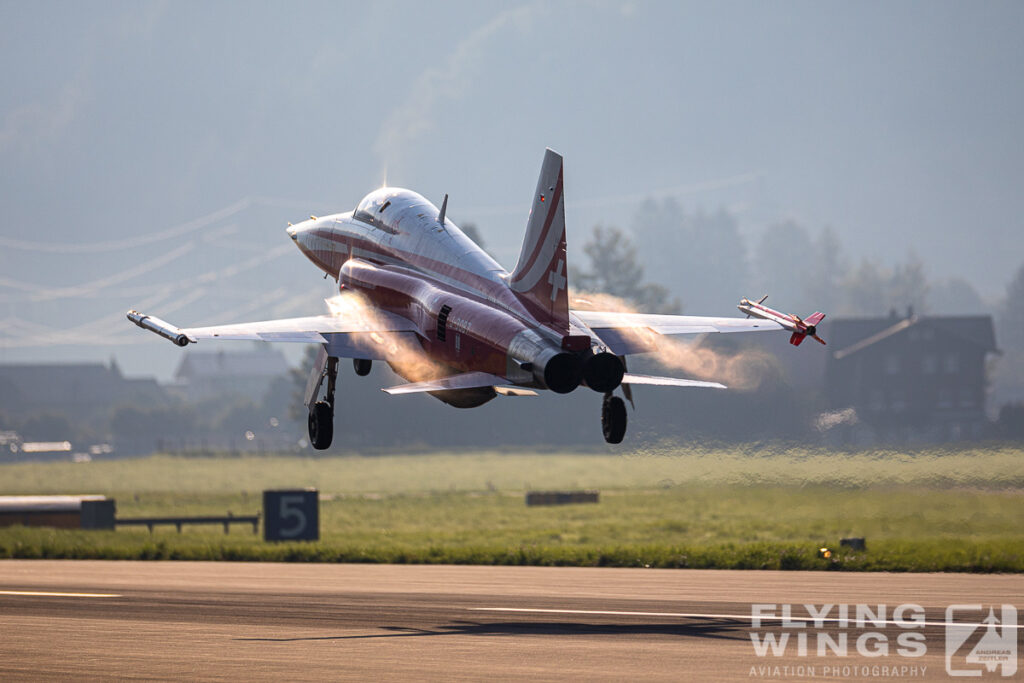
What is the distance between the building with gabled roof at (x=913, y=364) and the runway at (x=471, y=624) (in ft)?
279

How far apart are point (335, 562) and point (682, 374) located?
22497 mm

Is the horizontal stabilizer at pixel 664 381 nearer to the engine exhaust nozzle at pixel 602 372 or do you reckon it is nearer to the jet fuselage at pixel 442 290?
the engine exhaust nozzle at pixel 602 372

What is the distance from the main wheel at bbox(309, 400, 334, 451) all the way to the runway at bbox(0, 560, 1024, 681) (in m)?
4.57

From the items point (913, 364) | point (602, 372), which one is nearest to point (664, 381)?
point (602, 372)

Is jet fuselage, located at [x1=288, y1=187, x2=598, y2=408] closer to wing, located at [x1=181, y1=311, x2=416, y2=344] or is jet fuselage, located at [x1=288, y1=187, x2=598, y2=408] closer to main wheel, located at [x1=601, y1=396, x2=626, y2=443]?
wing, located at [x1=181, y1=311, x2=416, y2=344]

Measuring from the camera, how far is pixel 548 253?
29297 millimetres

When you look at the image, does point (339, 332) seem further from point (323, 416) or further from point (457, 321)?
point (457, 321)

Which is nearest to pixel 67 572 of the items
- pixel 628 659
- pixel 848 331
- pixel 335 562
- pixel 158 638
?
pixel 335 562

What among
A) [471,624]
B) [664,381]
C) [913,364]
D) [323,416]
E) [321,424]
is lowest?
[471,624]

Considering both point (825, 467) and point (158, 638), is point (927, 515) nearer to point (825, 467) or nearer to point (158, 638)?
point (825, 467)

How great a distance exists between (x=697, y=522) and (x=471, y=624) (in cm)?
4377

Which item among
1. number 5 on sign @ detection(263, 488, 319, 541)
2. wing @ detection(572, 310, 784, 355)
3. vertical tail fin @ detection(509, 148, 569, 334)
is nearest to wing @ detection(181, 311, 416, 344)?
wing @ detection(572, 310, 784, 355)

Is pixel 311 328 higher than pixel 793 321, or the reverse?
pixel 311 328

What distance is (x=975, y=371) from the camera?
158 metres
